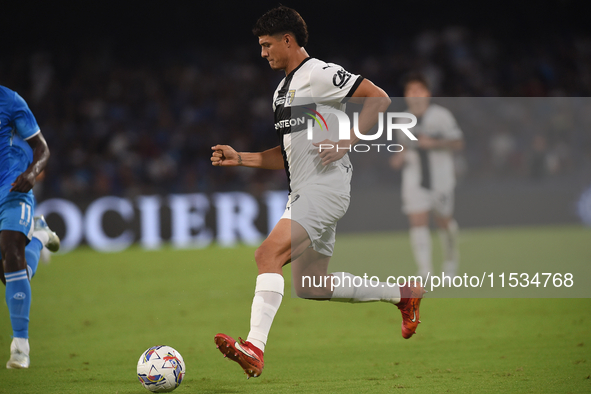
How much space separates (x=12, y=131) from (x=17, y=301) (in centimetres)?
122

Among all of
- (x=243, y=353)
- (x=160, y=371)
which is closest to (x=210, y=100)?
(x=160, y=371)

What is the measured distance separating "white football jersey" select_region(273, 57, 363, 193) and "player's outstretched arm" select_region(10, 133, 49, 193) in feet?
5.84

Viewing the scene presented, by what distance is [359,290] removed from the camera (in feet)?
15.1

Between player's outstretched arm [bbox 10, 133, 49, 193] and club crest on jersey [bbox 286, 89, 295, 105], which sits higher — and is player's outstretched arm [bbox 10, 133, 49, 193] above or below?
below

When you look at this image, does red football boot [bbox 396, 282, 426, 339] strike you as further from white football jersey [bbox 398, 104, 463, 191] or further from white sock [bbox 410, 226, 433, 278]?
white football jersey [bbox 398, 104, 463, 191]

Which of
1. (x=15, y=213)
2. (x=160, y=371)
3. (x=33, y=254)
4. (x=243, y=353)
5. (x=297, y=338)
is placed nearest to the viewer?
(x=243, y=353)

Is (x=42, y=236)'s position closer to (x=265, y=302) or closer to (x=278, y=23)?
(x=265, y=302)

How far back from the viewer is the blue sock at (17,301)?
15.4ft

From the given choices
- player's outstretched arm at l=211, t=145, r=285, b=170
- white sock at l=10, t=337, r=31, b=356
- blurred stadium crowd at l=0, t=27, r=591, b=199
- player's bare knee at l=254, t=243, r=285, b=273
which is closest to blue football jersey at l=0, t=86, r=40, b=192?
white sock at l=10, t=337, r=31, b=356

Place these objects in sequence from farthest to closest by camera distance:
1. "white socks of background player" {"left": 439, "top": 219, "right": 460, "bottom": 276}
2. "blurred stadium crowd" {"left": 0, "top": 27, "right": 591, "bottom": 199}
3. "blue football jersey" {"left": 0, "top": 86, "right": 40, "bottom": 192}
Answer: "blurred stadium crowd" {"left": 0, "top": 27, "right": 591, "bottom": 199}
"white socks of background player" {"left": 439, "top": 219, "right": 460, "bottom": 276}
"blue football jersey" {"left": 0, "top": 86, "right": 40, "bottom": 192}

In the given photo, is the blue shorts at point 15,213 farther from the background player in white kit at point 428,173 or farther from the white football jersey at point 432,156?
the white football jersey at point 432,156

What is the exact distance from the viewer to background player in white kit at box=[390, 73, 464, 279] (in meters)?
7.76

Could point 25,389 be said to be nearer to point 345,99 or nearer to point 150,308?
point 345,99

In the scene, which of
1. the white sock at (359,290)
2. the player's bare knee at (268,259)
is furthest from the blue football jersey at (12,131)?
the white sock at (359,290)
